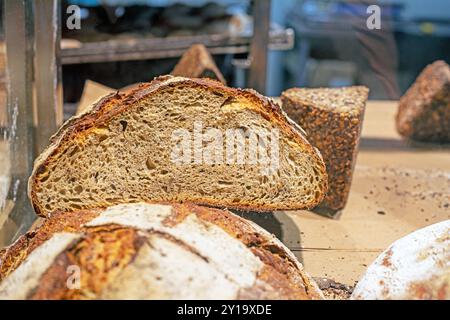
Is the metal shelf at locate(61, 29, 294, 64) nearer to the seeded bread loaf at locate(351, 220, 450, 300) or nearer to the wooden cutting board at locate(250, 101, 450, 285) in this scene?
the wooden cutting board at locate(250, 101, 450, 285)

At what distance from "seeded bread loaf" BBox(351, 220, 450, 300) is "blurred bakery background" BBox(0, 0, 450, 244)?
1134 mm

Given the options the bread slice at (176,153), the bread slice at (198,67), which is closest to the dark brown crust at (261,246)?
the bread slice at (176,153)

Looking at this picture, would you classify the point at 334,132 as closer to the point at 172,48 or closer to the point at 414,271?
the point at 414,271

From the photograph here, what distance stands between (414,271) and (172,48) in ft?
8.01

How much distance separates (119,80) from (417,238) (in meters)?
2.32

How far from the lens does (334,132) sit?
2137 mm

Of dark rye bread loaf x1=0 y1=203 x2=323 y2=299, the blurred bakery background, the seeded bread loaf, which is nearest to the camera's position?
dark rye bread loaf x1=0 y1=203 x2=323 y2=299

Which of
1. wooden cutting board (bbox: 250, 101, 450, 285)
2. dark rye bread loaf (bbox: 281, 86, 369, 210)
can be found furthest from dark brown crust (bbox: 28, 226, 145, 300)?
dark rye bread loaf (bbox: 281, 86, 369, 210)

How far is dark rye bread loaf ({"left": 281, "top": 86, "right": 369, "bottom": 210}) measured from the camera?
2.12 meters

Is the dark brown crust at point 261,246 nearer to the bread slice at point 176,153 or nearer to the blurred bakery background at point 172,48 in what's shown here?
the bread slice at point 176,153

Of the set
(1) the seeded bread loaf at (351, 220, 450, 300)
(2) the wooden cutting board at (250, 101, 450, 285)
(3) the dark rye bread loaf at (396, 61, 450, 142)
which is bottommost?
(2) the wooden cutting board at (250, 101, 450, 285)

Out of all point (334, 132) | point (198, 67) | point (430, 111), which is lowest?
point (430, 111)

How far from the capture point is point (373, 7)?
3234mm

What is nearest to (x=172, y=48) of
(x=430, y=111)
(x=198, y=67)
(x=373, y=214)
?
(x=198, y=67)
